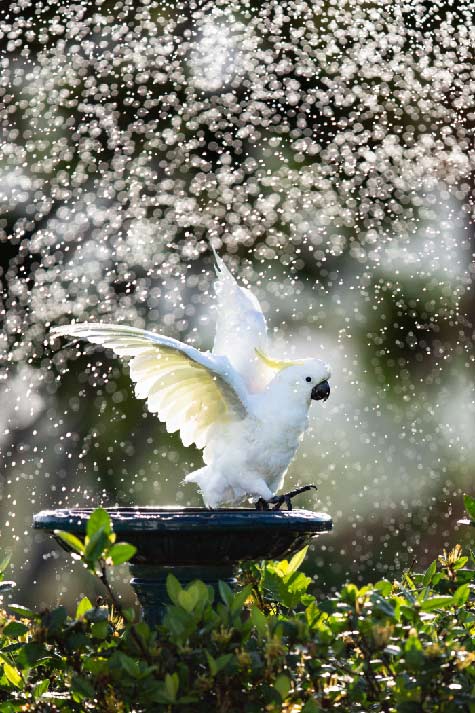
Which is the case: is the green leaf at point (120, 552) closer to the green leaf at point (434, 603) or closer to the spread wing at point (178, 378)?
the green leaf at point (434, 603)

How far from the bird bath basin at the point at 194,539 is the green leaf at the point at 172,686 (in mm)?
516

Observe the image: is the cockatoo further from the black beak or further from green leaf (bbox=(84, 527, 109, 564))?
green leaf (bbox=(84, 527, 109, 564))

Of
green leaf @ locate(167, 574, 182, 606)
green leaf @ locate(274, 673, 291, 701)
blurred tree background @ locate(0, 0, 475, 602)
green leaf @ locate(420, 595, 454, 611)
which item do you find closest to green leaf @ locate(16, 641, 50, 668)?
green leaf @ locate(167, 574, 182, 606)

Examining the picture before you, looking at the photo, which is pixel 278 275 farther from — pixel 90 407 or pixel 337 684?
pixel 337 684

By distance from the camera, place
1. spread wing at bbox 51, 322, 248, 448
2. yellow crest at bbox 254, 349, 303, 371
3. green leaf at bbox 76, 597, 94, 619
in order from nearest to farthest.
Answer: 1. green leaf at bbox 76, 597, 94, 619
2. spread wing at bbox 51, 322, 248, 448
3. yellow crest at bbox 254, 349, 303, 371

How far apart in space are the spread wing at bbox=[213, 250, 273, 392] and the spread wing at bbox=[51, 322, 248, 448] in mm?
241

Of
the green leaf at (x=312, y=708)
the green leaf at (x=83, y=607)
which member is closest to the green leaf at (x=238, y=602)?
the green leaf at (x=312, y=708)

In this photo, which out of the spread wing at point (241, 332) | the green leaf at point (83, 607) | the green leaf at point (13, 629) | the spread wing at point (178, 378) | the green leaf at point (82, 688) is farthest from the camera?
the spread wing at point (241, 332)

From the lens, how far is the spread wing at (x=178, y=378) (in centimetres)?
259

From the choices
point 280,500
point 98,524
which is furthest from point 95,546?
point 280,500

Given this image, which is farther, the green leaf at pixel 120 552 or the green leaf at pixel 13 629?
the green leaf at pixel 13 629

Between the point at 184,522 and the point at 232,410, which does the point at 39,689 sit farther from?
the point at 232,410

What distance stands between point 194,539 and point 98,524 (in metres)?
0.54

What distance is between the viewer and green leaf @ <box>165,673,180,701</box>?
1.60 meters
